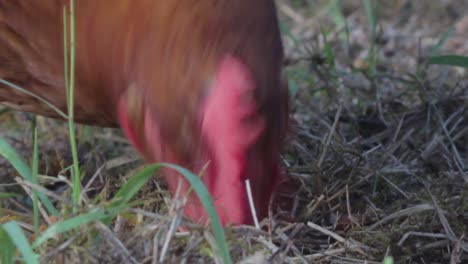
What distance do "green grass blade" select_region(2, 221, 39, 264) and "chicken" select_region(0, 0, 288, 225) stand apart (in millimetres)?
Answer: 236

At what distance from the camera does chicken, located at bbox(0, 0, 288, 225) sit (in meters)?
1.01

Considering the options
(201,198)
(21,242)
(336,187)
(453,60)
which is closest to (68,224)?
(21,242)

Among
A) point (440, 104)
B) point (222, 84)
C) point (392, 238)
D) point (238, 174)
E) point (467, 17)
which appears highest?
point (222, 84)

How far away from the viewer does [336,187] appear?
4.80 ft

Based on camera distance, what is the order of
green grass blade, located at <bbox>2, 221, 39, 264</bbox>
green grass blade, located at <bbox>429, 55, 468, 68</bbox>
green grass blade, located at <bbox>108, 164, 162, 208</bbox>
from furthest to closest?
1. green grass blade, located at <bbox>429, 55, 468, 68</bbox>
2. green grass blade, located at <bbox>108, 164, 162, 208</bbox>
3. green grass blade, located at <bbox>2, 221, 39, 264</bbox>

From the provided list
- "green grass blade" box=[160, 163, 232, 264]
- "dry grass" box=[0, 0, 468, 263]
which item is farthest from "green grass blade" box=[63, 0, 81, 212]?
"green grass blade" box=[160, 163, 232, 264]

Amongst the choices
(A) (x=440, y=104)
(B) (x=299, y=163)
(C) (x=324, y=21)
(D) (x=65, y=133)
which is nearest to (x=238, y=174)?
(B) (x=299, y=163)

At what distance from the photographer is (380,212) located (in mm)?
1330

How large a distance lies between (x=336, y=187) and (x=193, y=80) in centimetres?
53

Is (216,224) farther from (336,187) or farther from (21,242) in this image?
(336,187)

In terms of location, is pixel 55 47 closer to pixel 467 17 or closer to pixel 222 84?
pixel 222 84

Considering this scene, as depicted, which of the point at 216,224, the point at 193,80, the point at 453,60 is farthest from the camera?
the point at 453,60

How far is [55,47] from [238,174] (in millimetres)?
397

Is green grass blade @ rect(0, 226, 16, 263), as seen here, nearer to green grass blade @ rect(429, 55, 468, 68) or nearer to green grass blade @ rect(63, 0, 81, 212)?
green grass blade @ rect(63, 0, 81, 212)
